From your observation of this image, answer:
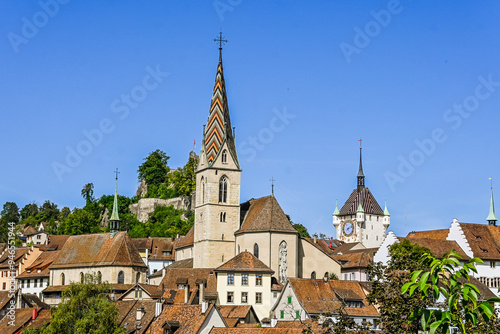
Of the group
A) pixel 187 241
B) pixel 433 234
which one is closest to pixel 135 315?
pixel 187 241

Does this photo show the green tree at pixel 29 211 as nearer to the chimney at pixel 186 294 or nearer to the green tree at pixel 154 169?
the green tree at pixel 154 169

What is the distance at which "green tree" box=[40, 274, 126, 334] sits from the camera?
49281mm

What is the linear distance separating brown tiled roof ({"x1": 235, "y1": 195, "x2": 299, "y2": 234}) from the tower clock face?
7074 centimetres

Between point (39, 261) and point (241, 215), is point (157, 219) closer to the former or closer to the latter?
point (39, 261)

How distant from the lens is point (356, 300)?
200ft

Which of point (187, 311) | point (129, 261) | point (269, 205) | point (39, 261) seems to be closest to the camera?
point (187, 311)

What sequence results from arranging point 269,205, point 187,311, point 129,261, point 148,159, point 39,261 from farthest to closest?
point 148,159 → point 39,261 → point 129,261 → point 269,205 → point 187,311

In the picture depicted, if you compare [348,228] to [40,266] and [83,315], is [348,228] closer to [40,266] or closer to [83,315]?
[40,266]

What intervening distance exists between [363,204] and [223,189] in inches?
2857

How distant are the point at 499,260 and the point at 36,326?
42819 mm

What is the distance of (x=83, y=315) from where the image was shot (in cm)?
5106

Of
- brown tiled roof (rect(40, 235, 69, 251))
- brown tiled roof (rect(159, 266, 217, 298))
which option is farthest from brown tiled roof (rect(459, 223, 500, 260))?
brown tiled roof (rect(40, 235, 69, 251))

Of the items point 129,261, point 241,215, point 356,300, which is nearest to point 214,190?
point 241,215

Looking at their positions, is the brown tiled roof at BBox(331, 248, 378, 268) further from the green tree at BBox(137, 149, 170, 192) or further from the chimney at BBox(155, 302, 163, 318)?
the green tree at BBox(137, 149, 170, 192)
